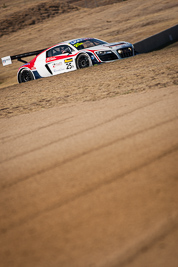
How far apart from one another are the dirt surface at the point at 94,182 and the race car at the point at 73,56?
522 centimetres

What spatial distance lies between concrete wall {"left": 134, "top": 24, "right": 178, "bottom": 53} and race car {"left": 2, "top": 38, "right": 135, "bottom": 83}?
3.18 meters

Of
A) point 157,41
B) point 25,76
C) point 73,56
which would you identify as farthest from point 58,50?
point 157,41

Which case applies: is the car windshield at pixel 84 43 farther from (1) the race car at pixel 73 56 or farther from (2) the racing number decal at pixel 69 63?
(2) the racing number decal at pixel 69 63

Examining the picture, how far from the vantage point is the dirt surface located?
1.57 metres

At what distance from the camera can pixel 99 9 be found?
40000 millimetres

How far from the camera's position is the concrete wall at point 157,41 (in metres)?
13.9

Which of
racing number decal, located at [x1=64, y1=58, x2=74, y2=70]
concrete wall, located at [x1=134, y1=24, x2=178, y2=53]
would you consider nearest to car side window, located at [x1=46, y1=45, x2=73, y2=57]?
racing number decal, located at [x1=64, y1=58, x2=74, y2=70]

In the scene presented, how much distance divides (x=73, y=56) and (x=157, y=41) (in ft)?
20.2

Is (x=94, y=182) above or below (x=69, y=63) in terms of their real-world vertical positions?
below

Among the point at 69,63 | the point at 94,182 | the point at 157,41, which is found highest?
the point at 157,41

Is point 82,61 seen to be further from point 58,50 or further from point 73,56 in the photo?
point 58,50

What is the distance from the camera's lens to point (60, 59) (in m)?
10.8

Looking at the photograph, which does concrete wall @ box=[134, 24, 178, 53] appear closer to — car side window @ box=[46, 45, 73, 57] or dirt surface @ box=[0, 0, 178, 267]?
car side window @ box=[46, 45, 73, 57]

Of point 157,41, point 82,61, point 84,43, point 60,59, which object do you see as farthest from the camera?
point 157,41
